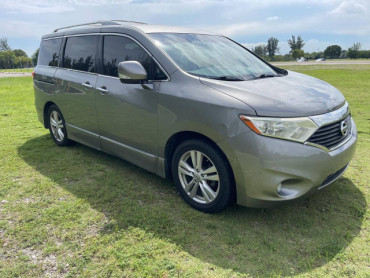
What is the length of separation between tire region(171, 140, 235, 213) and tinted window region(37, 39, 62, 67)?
122 inches

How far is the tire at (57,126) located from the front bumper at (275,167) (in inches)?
132

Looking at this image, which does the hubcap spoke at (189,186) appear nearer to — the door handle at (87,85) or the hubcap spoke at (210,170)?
the hubcap spoke at (210,170)

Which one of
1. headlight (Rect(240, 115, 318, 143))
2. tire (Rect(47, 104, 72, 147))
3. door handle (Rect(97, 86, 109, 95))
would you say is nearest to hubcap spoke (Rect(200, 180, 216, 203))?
headlight (Rect(240, 115, 318, 143))

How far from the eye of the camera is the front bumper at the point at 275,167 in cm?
255

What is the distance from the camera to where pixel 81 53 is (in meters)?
4.50

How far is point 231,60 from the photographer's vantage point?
3.62 metres

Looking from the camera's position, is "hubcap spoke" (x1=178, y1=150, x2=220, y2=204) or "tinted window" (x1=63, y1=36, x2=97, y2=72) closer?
"hubcap spoke" (x1=178, y1=150, x2=220, y2=204)

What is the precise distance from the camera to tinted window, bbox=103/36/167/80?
337 centimetres

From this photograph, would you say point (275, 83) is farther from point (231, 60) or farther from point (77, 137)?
point (77, 137)

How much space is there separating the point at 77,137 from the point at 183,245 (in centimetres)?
284

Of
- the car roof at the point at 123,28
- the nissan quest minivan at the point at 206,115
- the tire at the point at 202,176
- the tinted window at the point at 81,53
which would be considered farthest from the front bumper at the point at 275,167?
the tinted window at the point at 81,53

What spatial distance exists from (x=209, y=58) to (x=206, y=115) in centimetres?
95

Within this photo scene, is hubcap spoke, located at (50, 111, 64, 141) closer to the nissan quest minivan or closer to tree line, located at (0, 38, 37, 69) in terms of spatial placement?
the nissan quest minivan

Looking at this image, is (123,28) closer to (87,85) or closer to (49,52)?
(87,85)
